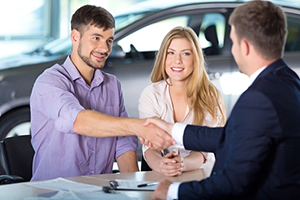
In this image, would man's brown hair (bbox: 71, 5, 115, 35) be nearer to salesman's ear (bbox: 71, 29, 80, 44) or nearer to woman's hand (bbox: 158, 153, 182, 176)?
salesman's ear (bbox: 71, 29, 80, 44)

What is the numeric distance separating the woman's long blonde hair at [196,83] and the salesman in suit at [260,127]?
4.01 feet

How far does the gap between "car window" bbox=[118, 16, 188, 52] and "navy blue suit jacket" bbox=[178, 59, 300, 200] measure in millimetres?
3079

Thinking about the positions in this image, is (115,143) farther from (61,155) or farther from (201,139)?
(201,139)

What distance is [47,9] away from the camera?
11531mm

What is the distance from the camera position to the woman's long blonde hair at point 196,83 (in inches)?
118

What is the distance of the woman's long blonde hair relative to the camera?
300cm

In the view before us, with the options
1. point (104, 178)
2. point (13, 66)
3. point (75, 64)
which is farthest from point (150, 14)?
point (104, 178)

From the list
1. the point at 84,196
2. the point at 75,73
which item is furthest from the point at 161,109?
the point at 84,196

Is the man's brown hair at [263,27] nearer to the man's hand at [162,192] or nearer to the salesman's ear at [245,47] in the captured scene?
the salesman's ear at [245,47]

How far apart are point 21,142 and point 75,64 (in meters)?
0.58

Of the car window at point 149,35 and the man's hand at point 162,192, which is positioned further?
the car window at point 149,35

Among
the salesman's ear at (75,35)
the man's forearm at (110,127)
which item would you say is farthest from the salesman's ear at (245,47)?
the salesman's ear at (75,35)

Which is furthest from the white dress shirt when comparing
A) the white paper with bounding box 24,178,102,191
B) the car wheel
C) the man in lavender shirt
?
the car wheel

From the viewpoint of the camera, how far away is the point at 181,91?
3121 mm
